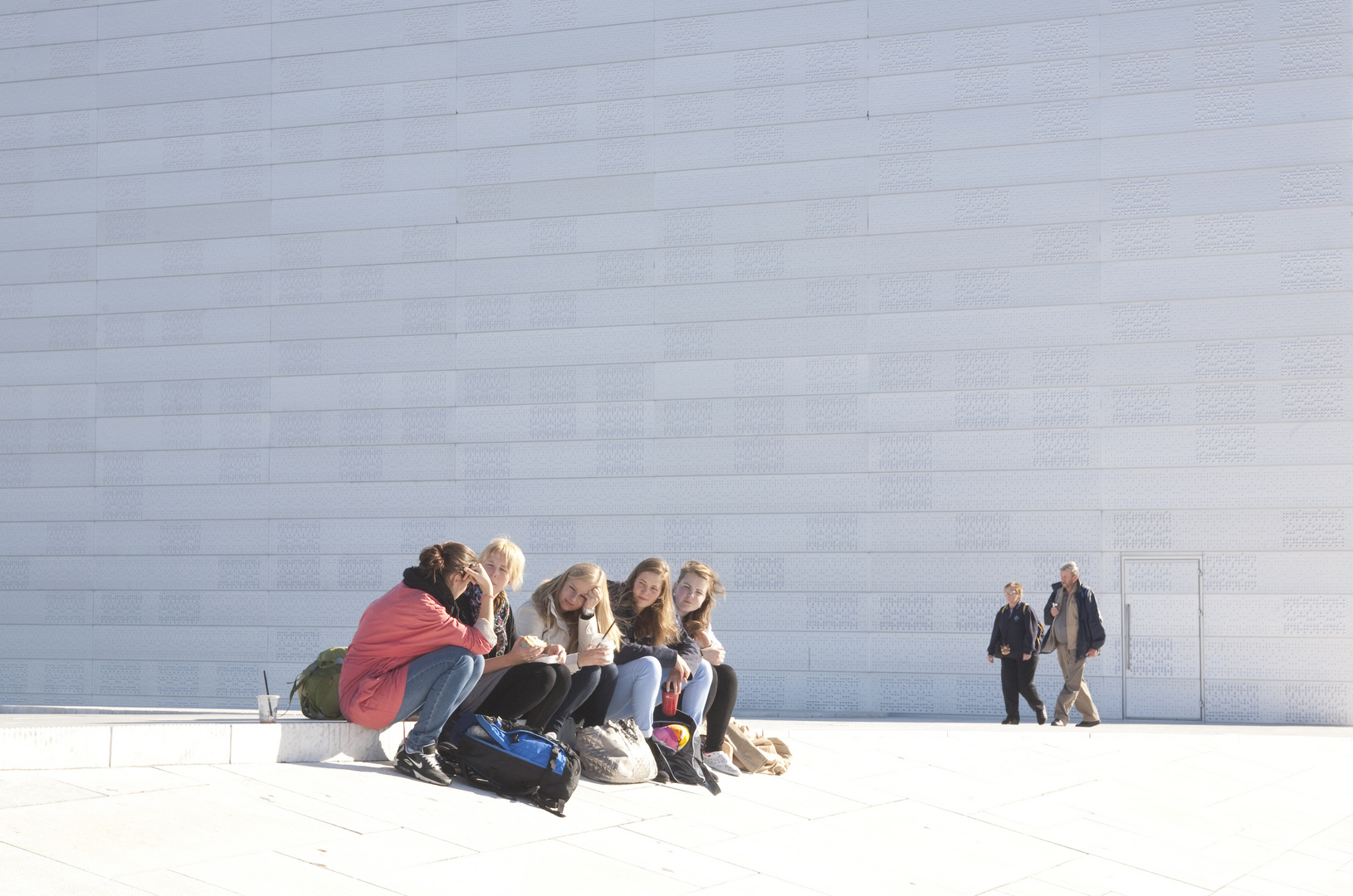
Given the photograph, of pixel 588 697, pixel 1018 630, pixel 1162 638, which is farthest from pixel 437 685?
pixel 1162 638

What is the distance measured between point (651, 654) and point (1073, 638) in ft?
26.8

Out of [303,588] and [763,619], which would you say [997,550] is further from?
[303,588]

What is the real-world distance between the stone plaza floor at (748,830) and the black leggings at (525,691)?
1.78 feet

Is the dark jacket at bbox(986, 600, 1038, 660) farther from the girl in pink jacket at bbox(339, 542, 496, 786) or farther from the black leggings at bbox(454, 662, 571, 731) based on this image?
the girl in pink jacket at bbox(339, 542, 496, 786)

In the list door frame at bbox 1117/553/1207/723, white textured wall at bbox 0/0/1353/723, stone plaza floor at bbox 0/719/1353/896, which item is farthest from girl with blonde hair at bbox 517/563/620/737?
door frame at bbox 1117/553/1207/723

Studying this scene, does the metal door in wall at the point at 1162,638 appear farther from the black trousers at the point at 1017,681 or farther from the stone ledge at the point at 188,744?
the stone ledge at the point at 188,744

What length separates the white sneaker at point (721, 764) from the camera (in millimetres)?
8094

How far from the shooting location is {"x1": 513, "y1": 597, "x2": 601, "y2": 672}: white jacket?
7312 millimetres

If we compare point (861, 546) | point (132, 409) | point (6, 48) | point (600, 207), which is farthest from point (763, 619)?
point (6, 48)

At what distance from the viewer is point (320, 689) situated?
709 cm

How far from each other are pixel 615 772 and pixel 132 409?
14.2 metres

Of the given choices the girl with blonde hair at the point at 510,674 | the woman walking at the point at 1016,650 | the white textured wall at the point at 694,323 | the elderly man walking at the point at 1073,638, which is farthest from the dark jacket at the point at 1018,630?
the girl with blonde hair at the point at 510,674

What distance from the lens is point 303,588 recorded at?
18.4 meters

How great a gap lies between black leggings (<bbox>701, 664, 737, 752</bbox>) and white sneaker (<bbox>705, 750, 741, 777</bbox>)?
9 centimetres
